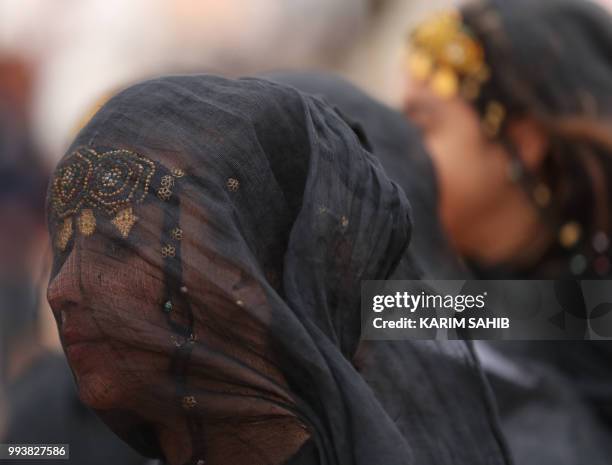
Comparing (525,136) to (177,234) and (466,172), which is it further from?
(177,234)

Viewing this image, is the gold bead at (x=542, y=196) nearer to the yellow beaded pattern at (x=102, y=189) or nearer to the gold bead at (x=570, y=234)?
the gold bead at (x=570, y=234)

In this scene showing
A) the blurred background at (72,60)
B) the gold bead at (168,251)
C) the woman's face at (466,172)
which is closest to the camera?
the gold bead at (168,251)

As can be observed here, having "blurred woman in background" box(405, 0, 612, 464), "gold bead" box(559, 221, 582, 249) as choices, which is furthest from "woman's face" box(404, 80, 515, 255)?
"gold bead" box(559, 221, 582, 249)

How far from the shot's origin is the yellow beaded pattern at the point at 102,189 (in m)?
1.17

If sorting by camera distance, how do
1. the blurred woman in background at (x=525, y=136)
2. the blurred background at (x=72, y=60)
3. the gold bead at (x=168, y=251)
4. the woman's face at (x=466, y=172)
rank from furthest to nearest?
the blurred background at (x=72, y=60) < the woman's face at (x=466, y=172) < the blurred woman in background at (x=525, y=136) < the gold bead at (x=168, y=251)

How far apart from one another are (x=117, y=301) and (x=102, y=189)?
112 millimetres

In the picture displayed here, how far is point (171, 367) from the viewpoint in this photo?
119cm

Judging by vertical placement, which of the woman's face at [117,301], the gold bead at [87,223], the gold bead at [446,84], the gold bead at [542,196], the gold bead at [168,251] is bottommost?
the gold bead at [542,196]

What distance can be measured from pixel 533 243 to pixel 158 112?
181cm

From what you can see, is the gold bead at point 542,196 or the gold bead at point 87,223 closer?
the gold bead at point 87,223

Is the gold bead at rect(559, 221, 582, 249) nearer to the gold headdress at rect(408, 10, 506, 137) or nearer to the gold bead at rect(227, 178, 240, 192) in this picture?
the gold headdress at rect(408, 10, 506, 137)

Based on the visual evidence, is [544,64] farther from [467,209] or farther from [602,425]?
[602,425]

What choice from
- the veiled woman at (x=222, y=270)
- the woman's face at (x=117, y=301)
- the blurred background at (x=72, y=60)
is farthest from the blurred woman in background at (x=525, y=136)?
the woman's face at (x=117, y=301)

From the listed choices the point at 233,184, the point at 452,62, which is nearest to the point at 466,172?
the point at 452,62
